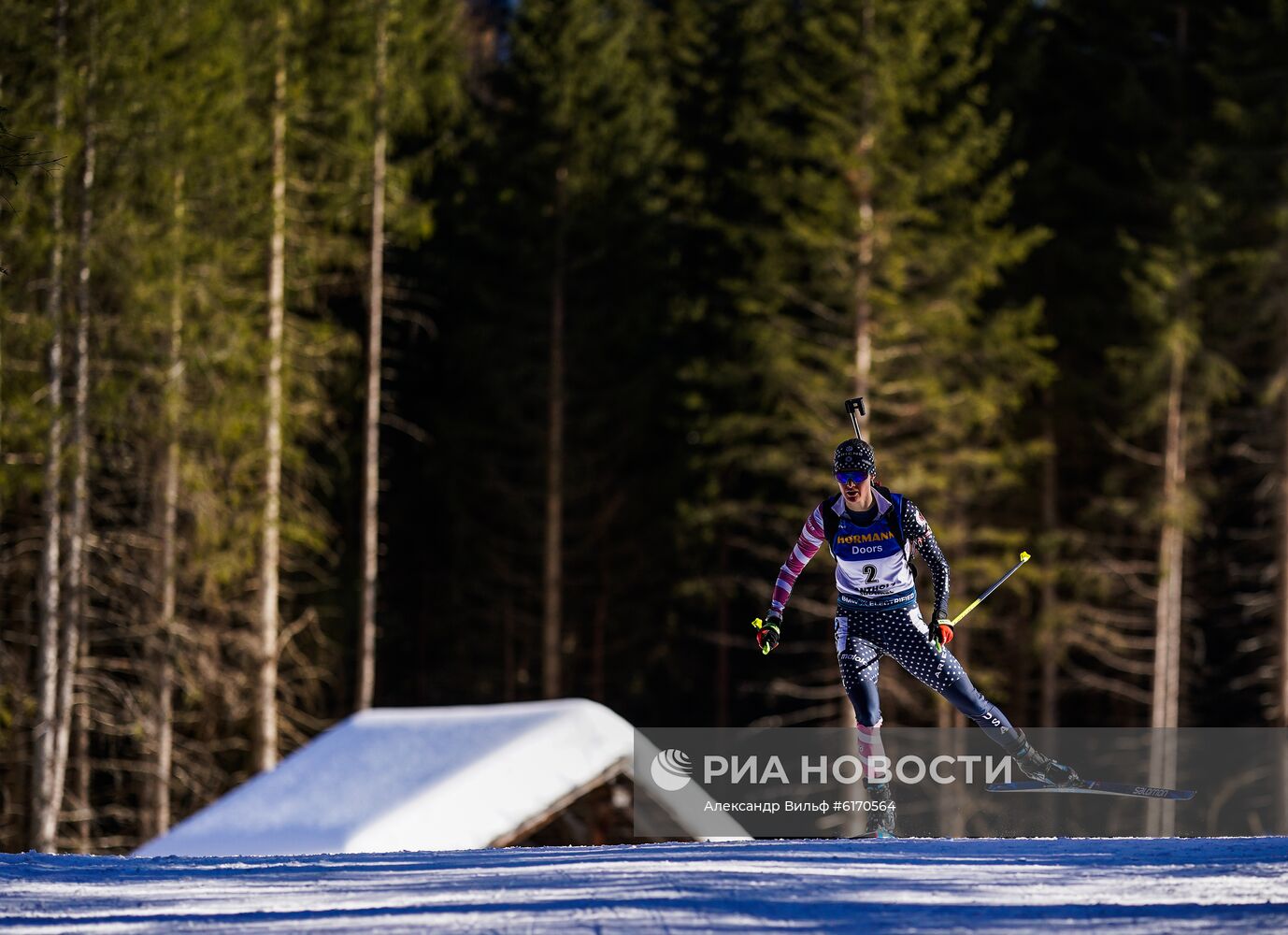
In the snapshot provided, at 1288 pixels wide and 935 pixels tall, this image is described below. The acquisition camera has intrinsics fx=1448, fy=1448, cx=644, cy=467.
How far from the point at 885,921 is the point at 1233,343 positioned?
69.3 feet

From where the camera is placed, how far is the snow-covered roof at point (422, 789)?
12188 mm

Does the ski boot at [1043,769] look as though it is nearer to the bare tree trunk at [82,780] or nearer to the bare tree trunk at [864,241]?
the bare tree trunk at [82,780]

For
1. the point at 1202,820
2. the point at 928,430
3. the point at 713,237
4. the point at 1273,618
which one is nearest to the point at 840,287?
the point at 928,430

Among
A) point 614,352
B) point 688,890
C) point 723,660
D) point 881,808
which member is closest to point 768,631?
point 881,808

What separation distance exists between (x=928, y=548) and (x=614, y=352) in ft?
67.7

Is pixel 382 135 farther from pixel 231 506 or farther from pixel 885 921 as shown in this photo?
pixel 885 921

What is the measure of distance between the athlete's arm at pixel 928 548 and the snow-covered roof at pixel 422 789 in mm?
4888

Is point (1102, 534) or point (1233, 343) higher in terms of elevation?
point (1233, 343)

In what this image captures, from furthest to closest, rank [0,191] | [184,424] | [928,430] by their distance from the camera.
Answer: [928,430], [184,424], [0,191]

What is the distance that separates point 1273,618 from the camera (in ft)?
78.8

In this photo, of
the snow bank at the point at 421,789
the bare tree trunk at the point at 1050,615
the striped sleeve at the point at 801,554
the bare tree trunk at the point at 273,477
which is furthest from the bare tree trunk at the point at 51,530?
the bare tree trunk at the point at 1050,615

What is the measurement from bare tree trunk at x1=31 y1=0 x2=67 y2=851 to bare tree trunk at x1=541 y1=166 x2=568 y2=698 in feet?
37.3

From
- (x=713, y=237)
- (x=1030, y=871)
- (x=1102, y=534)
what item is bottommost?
(x=1030, y=871)

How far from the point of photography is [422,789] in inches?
496
